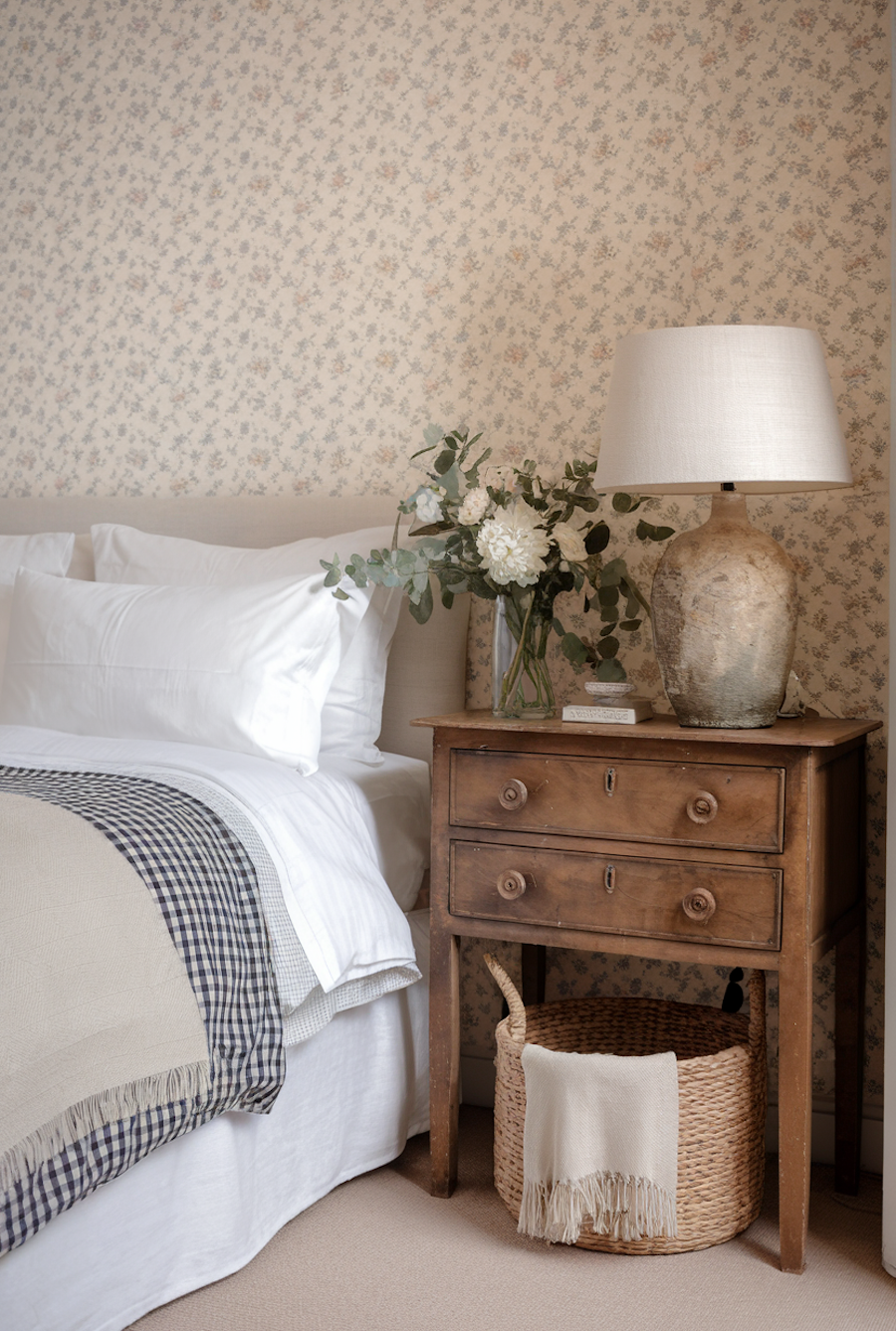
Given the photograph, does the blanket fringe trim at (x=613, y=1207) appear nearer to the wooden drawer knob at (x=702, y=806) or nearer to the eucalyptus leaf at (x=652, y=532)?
the wooden drawer knob at (x=702, y=806)

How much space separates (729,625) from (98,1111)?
1.10 meters

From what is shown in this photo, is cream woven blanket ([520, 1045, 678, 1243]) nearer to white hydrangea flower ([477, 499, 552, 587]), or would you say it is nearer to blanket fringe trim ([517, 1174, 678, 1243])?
blanket fringe trim ([517, 1174, 678, 1243])

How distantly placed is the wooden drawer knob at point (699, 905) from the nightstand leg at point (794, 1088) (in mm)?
130

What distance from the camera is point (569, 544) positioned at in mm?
1952

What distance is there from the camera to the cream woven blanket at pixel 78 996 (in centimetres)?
126

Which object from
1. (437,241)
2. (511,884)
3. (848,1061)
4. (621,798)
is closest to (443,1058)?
(511,884)

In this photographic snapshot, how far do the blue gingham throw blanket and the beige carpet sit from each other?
0.90ft

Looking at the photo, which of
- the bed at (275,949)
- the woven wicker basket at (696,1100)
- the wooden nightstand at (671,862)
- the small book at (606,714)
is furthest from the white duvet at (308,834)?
the small book at (606,714)

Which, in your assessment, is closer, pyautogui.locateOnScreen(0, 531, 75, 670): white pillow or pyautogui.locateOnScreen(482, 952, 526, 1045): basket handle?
pyautogui.locateOnScreen(482, 952, 526, 1045): basket handle

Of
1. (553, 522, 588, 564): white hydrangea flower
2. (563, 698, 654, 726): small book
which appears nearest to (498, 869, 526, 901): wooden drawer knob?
(563, 698, 654, 726): small book

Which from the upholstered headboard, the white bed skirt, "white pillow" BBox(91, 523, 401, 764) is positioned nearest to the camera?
the white bed skirt

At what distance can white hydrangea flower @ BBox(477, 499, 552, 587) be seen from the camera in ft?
6.31

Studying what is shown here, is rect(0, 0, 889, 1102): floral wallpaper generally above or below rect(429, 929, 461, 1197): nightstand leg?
above

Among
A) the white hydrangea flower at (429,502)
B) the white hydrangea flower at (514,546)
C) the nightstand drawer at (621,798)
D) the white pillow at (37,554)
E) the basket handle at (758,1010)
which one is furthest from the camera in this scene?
the white pillow at (37,554)
